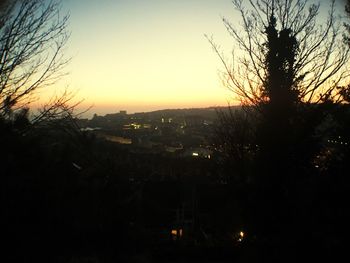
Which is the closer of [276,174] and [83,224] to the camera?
[83,224]

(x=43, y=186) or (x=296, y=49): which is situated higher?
(x=296, y=49)

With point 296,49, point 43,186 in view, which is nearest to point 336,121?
point 296,49

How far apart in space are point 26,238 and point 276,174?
6.71m

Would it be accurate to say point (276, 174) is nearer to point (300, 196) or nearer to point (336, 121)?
point (300, 196)

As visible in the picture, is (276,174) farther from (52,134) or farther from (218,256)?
(52,134)

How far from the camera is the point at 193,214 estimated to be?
22938mm

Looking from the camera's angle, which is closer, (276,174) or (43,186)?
(43,186)

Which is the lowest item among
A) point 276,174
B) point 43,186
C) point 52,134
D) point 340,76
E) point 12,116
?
point 276,174

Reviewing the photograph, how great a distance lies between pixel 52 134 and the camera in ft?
21.2

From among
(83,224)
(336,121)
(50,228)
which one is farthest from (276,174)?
(50,228)

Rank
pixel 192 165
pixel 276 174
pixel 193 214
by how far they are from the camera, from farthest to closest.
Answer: pixel 192 165 < pixel 193 214 < pixel 276 174

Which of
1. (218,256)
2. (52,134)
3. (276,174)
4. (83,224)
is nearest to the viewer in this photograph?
(83,224)

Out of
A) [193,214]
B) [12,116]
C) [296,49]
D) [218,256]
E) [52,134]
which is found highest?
[296,49]

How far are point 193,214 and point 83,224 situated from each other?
706 inches
